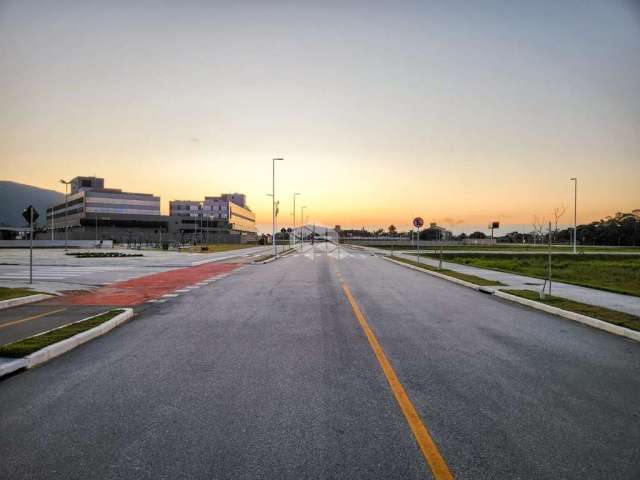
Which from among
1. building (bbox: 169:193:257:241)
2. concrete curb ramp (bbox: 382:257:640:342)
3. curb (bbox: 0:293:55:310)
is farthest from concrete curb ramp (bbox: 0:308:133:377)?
building (bbox: 169:193:257:241)

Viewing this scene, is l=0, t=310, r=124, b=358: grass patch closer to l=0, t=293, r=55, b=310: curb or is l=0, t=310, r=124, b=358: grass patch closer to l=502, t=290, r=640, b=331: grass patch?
l=0, t=293, r=55, b=310: curb

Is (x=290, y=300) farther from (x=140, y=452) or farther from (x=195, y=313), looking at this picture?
(x=140, y=452)

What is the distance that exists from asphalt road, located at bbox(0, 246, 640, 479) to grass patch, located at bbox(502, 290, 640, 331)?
33.2 inches

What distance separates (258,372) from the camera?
570 cm

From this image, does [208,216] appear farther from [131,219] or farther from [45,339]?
[45,339]

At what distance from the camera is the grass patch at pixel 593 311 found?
345 inches

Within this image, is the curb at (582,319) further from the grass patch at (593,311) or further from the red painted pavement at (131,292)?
the red painted pavement at (131,292)

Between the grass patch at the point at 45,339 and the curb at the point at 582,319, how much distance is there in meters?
10.4

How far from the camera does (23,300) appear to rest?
11.6 metres

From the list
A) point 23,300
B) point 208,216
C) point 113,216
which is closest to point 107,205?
point 113,216

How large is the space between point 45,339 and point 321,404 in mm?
5270

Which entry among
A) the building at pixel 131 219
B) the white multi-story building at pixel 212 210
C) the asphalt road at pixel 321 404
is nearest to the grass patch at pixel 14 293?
the asphalt road at pixel 321 404

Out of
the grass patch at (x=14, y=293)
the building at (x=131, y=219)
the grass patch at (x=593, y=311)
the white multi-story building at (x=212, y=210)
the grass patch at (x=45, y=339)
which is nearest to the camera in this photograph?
the grass patch at (x=45, y=339)

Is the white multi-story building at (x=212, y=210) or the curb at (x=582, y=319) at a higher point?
the white multi-story building at (x=212, y=210)
